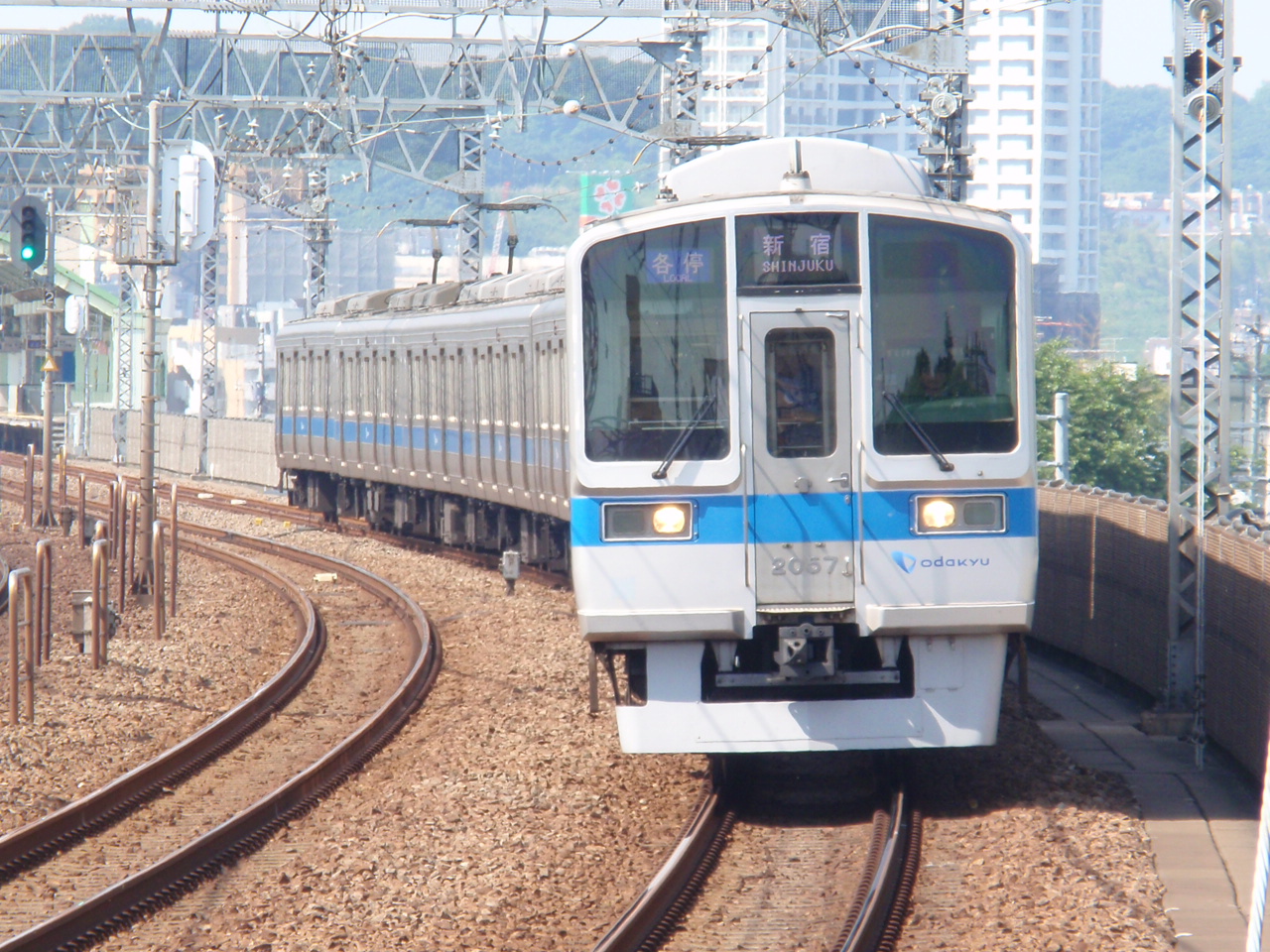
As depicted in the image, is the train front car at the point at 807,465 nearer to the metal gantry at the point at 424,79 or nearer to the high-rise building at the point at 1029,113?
the metal gantry at the point at 424,79

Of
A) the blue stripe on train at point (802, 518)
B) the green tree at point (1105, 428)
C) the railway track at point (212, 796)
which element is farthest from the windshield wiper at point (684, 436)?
the green tree at point (1105, 428)

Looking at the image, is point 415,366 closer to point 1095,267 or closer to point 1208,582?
point 1208,582

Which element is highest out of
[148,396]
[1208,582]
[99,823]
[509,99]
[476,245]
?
[509,99]

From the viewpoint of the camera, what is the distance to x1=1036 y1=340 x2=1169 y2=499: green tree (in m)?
48.5

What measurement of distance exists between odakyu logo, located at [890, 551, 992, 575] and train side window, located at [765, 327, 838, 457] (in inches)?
22.4

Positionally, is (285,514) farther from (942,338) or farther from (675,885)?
(675,885)

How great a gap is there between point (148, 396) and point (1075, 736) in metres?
10.2

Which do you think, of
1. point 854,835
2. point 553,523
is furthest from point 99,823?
point 553,523

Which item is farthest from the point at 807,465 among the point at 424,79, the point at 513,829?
the point at 424,79

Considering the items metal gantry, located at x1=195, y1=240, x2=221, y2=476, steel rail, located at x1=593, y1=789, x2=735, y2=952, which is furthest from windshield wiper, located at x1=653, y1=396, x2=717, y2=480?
metal gantry, located at x1=195, y1=240, x2=221, y2=476

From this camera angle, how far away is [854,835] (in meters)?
7.79

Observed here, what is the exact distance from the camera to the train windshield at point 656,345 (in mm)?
7859

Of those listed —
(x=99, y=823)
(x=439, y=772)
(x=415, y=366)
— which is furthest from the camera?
(x=415, y=366)

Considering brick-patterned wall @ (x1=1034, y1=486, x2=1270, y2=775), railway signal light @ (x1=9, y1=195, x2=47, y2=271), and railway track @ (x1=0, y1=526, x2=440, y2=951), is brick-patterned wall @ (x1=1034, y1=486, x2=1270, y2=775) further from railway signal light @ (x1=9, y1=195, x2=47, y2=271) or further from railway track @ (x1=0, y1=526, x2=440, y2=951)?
railway signal light @ (x1=9, y1=195, x2=47, y2=271)
